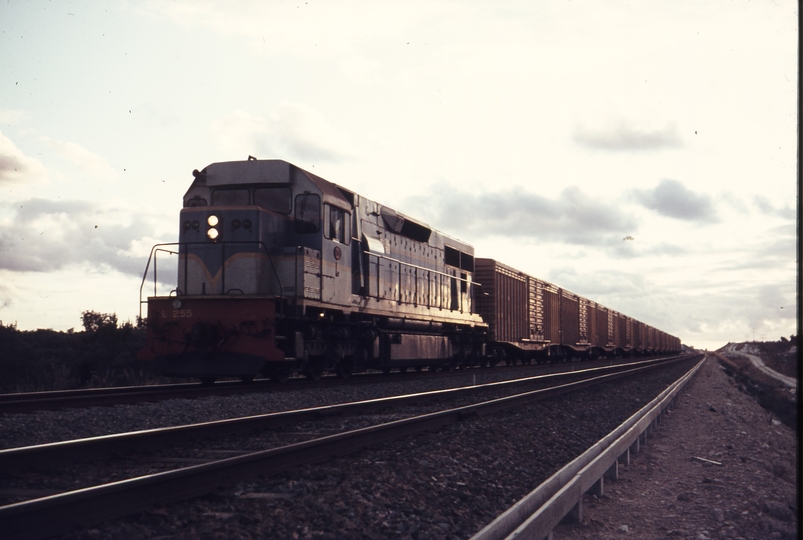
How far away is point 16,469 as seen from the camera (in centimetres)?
507

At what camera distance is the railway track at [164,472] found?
359 cm

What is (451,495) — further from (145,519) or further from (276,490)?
(145,519)

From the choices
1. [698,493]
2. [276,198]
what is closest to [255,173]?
[276,198]

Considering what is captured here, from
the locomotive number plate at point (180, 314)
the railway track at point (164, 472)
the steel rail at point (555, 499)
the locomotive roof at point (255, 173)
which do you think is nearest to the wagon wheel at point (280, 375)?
the locomotive number plate at point (180, 314)

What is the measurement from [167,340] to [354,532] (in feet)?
29.1

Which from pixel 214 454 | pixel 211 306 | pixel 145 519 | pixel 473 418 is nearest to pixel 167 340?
pixel 211 306

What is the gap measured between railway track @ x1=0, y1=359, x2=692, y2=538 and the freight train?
3.51 meters

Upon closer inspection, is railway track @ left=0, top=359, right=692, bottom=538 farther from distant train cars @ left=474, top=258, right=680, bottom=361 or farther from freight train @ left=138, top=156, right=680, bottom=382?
distant train cars @ left=474, top=258, right=680, bottom=361

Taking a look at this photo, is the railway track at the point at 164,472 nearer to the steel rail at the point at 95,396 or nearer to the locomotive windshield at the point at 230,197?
the steel rail at the point at 95,396

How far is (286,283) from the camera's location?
12547mm

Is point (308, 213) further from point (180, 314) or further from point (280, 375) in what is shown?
point (280, 375)

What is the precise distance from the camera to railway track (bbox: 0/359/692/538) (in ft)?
11.8

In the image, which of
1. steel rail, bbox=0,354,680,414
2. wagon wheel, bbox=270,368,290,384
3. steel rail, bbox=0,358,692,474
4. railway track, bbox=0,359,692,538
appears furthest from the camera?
wagon wheel, bbox=270,368,290,384

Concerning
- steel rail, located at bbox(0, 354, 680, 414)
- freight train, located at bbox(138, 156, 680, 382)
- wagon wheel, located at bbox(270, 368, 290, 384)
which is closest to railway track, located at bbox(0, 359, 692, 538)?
steel rail, located at bbox(0, 354, 680, 414)
